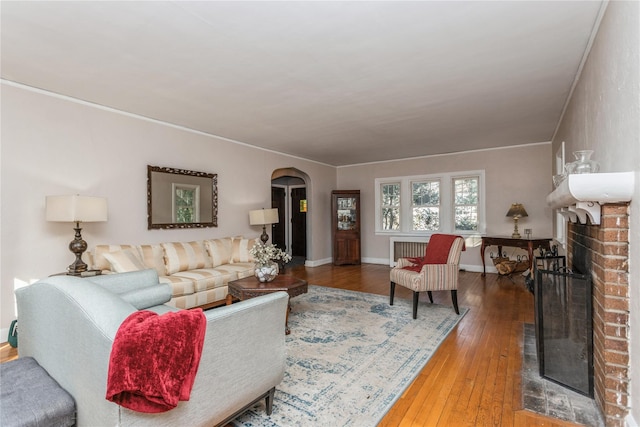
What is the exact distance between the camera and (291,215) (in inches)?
350

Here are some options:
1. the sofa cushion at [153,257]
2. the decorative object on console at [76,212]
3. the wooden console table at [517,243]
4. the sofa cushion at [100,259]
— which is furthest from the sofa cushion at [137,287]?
the wooden console table at [517,243]

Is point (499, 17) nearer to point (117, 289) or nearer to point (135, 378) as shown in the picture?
point (135, 378)

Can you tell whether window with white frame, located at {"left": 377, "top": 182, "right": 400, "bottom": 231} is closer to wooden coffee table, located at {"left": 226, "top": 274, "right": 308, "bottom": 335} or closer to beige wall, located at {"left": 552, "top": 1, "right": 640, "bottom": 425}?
wooden coffee table, located at {"left": 226, "top": 274, "right": 308, "bottom": 335}

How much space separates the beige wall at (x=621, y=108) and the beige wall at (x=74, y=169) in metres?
4.59

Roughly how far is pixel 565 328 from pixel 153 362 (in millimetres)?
2529

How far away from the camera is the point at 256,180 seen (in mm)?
5734

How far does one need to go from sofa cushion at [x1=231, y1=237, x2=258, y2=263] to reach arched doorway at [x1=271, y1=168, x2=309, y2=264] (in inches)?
147

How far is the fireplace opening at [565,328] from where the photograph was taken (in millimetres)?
1993

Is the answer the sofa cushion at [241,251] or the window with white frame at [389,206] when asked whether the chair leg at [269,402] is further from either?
the window with white frame at [389,206]

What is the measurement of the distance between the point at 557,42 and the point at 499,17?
685 millimetres

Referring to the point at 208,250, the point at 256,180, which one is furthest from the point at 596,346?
the point at 256,180

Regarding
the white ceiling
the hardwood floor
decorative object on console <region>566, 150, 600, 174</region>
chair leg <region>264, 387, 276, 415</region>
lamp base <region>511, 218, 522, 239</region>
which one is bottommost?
the hardwood floor

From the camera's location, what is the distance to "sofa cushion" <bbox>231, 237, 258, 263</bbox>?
15.3ft

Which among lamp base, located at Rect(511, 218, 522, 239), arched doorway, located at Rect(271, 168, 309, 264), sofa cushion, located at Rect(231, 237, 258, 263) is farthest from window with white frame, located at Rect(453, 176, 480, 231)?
sofa cushion, located at Rect(231, 237, 258, 263)
